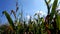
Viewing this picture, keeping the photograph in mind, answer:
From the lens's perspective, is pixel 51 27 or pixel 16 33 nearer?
pixel 51 27

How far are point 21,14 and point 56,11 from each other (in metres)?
0.74

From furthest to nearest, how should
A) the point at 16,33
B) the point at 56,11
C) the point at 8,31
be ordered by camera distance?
the point at 8,31 < the point at 16,33 < the point at 56,11

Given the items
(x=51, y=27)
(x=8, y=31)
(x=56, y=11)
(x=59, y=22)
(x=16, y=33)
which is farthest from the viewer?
(x=8, y=31)

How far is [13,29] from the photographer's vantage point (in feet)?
6.19

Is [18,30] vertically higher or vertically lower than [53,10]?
lower

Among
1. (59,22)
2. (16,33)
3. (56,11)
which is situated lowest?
(16,33)

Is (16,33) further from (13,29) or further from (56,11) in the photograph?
(56,11)

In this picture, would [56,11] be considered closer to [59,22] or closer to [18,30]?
[59,22]

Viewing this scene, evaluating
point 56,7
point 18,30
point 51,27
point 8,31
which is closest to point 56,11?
point 56,7

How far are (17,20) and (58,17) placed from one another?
0.90m

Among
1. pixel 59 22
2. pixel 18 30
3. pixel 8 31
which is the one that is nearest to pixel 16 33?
pixel 18 30

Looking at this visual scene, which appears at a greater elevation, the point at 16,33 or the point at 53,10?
the point at 53,10

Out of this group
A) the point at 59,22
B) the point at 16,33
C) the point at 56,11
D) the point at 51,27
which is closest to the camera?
the point at 59,22

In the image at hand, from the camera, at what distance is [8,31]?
1993mm
